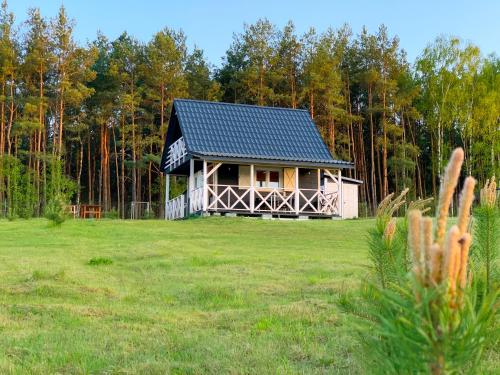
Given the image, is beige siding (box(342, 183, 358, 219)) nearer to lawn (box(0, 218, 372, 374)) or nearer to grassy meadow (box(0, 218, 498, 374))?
lawn (box(0, 218, 372, 374))

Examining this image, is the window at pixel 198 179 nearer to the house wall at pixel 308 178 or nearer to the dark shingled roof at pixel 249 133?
the dark shingled roof at pixel 249 133

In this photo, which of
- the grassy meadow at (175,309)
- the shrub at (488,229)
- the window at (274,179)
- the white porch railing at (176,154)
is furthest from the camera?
the white porch railing at (176,154)

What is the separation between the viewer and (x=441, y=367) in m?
0.87

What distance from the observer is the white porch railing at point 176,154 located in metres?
23.1

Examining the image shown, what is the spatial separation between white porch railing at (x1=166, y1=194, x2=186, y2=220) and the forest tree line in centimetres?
659

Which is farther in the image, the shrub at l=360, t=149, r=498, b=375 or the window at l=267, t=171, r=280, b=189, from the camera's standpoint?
the window at l=267, t=171, r=280, b=189

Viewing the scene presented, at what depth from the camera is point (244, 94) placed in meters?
36.0

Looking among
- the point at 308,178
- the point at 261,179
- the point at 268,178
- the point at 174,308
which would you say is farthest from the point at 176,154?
the point at 174,308

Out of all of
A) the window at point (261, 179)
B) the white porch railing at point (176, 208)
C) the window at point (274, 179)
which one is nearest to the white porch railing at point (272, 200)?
the window at point (261, 179)

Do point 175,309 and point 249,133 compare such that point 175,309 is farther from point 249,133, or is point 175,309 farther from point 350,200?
point 350,200

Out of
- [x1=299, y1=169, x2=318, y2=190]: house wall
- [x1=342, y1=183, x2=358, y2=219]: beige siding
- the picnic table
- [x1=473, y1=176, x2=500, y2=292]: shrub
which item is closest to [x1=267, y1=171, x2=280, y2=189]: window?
[x1=299, y1=169, x2=318, y2=190]: house wall

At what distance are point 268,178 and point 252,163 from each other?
1.88 meters

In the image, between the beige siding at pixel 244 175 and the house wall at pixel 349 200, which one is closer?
the beige siding at pixel 244 175

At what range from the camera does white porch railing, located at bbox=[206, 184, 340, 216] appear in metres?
21.1
